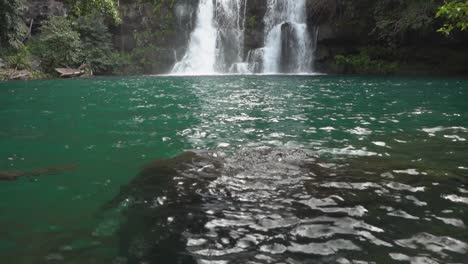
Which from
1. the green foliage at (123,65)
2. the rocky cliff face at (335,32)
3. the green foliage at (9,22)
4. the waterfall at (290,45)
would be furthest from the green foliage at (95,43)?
the waterfall at (290,45)

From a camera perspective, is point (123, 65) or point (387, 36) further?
point (123, 65)

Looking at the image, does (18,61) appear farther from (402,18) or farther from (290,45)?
(402,18)

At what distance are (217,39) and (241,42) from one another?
7.31ft

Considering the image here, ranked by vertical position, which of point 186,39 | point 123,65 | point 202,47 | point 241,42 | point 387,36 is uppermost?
point 186,39

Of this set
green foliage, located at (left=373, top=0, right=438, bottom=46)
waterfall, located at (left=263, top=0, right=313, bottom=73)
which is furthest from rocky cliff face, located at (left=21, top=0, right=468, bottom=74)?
waterfall, located at (left=263, top=0, right=313, bottom=73)

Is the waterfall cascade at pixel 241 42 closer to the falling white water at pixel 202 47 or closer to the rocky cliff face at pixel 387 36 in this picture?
the falling white water at pixel 202 47

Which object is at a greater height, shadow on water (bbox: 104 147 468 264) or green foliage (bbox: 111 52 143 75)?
green foliage (bbox: 111 52 143 75)

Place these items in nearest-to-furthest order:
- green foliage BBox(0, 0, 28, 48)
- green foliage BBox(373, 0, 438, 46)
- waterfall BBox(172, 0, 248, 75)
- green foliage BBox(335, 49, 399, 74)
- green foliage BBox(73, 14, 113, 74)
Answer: green foliage BBox(0, 0, 28, 48), green foliage BBox(373, 0, 438, 46), green foliage BBox(335, 49, 399, 74), green foliage BBox(73, 14, 113, 74), waterfall BBox(172, 0, 248, 75)

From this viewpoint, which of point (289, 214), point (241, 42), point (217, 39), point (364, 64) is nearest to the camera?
point (289, 214)

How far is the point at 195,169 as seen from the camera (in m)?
5.18

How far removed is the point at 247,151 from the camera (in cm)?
612

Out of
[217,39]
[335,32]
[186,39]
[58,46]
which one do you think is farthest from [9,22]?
[335,32]

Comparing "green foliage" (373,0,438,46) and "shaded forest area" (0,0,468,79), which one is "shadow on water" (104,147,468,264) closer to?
"shaded forest area" (0,0,468,79)

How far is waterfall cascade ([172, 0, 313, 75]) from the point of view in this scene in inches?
1152
